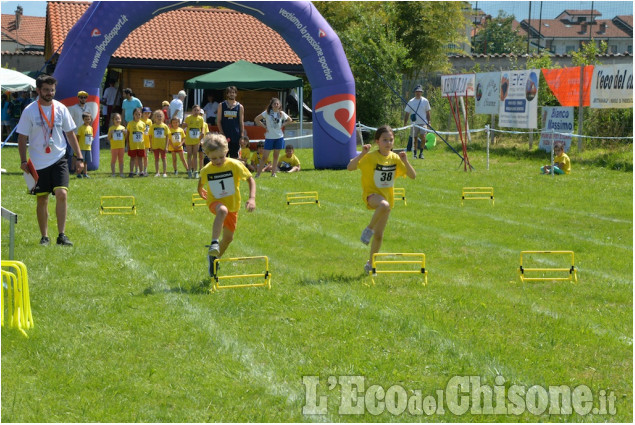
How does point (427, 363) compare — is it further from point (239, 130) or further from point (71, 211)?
point (239, 130)

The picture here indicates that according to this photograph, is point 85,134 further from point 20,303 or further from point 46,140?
point 20,303

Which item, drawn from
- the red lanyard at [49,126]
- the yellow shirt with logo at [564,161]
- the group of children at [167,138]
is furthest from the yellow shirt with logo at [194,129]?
the red lanyard at [49,126]

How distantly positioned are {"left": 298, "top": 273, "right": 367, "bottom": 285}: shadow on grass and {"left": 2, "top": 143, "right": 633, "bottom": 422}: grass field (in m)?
0.03

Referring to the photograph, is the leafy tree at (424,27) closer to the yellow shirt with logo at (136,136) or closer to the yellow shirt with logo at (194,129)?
the yellow shirt with logo at (194,129)

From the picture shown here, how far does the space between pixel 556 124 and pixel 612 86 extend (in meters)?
2.61

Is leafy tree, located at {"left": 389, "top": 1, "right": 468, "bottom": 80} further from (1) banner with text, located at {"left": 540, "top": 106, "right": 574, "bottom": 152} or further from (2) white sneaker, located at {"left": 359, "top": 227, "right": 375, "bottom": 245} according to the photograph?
(2) white sneaker, located at {"left": 359, "top": 227, "right": 375, "bottom": 245}

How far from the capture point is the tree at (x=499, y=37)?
93000mm

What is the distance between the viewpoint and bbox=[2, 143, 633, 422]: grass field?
5.32 metres

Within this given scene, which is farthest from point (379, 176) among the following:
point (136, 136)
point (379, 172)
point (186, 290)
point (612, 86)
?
point (612, 86)

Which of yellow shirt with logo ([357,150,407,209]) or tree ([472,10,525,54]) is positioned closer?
yellow shirt with logo ([357,150,407,209])

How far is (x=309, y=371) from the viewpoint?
5.82m

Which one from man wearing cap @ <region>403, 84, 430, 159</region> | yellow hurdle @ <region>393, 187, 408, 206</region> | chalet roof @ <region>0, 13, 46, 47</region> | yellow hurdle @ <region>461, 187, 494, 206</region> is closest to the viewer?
yellow hurdle @ <region>461, 187, 494, 206</region>

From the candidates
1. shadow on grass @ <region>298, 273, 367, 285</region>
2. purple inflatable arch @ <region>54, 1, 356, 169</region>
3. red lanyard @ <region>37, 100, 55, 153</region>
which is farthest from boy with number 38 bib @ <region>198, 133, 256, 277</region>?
purple inflatable arch @ <region>54, 1, 356, 169</region>

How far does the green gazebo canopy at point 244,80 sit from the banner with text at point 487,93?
5.73 m
